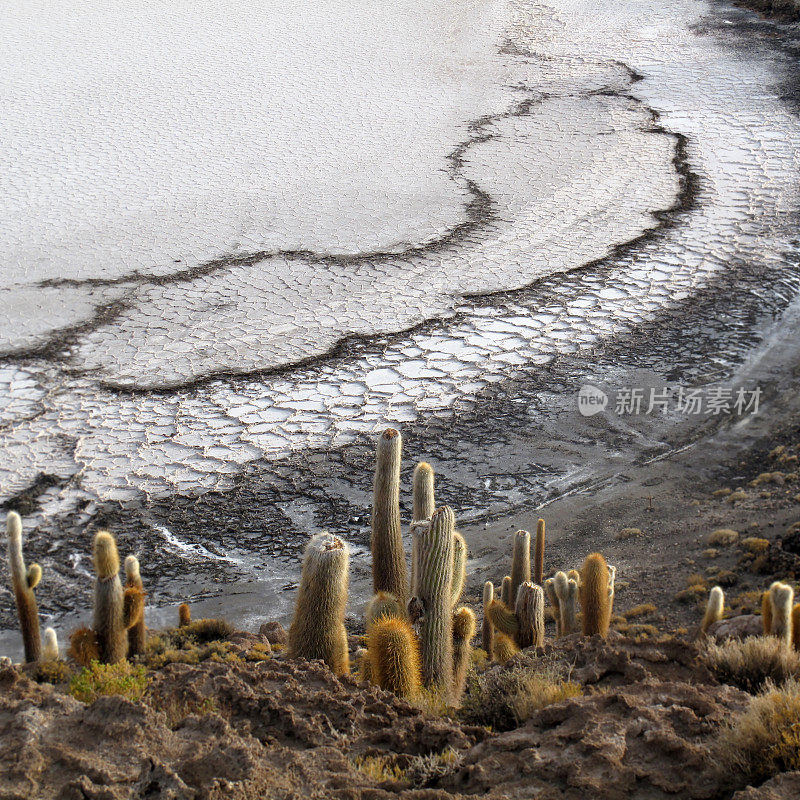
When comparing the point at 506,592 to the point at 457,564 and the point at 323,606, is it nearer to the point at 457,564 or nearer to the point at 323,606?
the point at 457,564

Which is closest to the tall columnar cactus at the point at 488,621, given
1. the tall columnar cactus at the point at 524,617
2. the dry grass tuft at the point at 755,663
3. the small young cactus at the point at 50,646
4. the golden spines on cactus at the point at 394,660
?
the tall columnar cactus at the point at 524,617

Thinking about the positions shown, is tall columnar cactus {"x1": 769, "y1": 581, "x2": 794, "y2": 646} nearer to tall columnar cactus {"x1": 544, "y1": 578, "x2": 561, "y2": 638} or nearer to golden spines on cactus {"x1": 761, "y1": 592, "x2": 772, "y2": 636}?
golden spines on cactus {"x1": 761, "y1": 592, "x2": 772, "y2": 636}

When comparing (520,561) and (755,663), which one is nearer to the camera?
(755,663)

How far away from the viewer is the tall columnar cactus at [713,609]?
152 inches

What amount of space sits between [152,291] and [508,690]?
16.5 feet

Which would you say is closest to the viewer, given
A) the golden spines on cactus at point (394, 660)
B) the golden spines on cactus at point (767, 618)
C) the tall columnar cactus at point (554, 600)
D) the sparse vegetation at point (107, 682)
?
the sparse vegetation at point (107, 682)

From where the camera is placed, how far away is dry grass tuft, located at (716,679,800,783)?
2.34 metres

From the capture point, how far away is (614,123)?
10.8 meters

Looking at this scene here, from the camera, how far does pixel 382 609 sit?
3.66 m

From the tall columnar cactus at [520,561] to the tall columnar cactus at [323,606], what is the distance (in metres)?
0.93

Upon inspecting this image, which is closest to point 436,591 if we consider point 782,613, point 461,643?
point 461,643

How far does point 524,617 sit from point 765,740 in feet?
5.52

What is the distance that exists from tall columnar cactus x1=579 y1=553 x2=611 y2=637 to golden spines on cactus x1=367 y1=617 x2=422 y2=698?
84 centimetres

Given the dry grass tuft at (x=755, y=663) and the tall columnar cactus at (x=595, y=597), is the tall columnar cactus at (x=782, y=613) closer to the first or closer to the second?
the dry grass tuft at (x=755, y=663)
